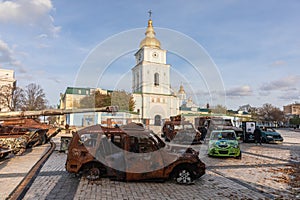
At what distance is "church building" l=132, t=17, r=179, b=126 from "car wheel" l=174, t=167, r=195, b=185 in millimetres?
45709

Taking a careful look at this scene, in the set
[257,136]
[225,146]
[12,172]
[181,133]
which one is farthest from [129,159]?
[257,136]

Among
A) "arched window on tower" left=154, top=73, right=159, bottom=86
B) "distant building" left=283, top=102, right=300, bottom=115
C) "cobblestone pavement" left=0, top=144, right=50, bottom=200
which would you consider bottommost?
"cobblestone pavement" left=0, top=144, right=50, bottom=200

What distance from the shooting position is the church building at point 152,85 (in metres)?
54.8

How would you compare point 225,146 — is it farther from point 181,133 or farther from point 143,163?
point 181,133

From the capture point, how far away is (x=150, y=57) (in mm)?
57438

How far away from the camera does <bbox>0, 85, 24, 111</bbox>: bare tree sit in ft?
127

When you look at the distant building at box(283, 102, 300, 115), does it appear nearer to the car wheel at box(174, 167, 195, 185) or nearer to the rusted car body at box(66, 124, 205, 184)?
the car wheel at box(174, 167, 195, 185)

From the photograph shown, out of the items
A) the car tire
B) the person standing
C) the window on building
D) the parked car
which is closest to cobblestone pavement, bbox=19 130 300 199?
the car tire

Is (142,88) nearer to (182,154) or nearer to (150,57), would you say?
(150,57)

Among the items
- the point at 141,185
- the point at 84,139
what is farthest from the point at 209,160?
the point at 84,139

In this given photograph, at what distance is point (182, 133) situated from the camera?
20203 mm

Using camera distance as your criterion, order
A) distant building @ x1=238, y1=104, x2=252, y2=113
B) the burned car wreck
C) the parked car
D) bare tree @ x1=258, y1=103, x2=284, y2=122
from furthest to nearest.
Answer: distant building @ x1=238, y1=104, x2=252, y2=113, bare tree @ x1=258, y1=103, x2=284, y2=122, the parked car, the burned car wreck

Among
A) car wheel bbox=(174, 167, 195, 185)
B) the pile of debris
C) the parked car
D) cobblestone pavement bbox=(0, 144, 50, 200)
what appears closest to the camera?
cobblestone pavement bbox=(0, 144, 50, 200)

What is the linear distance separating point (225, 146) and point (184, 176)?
17.4ft
